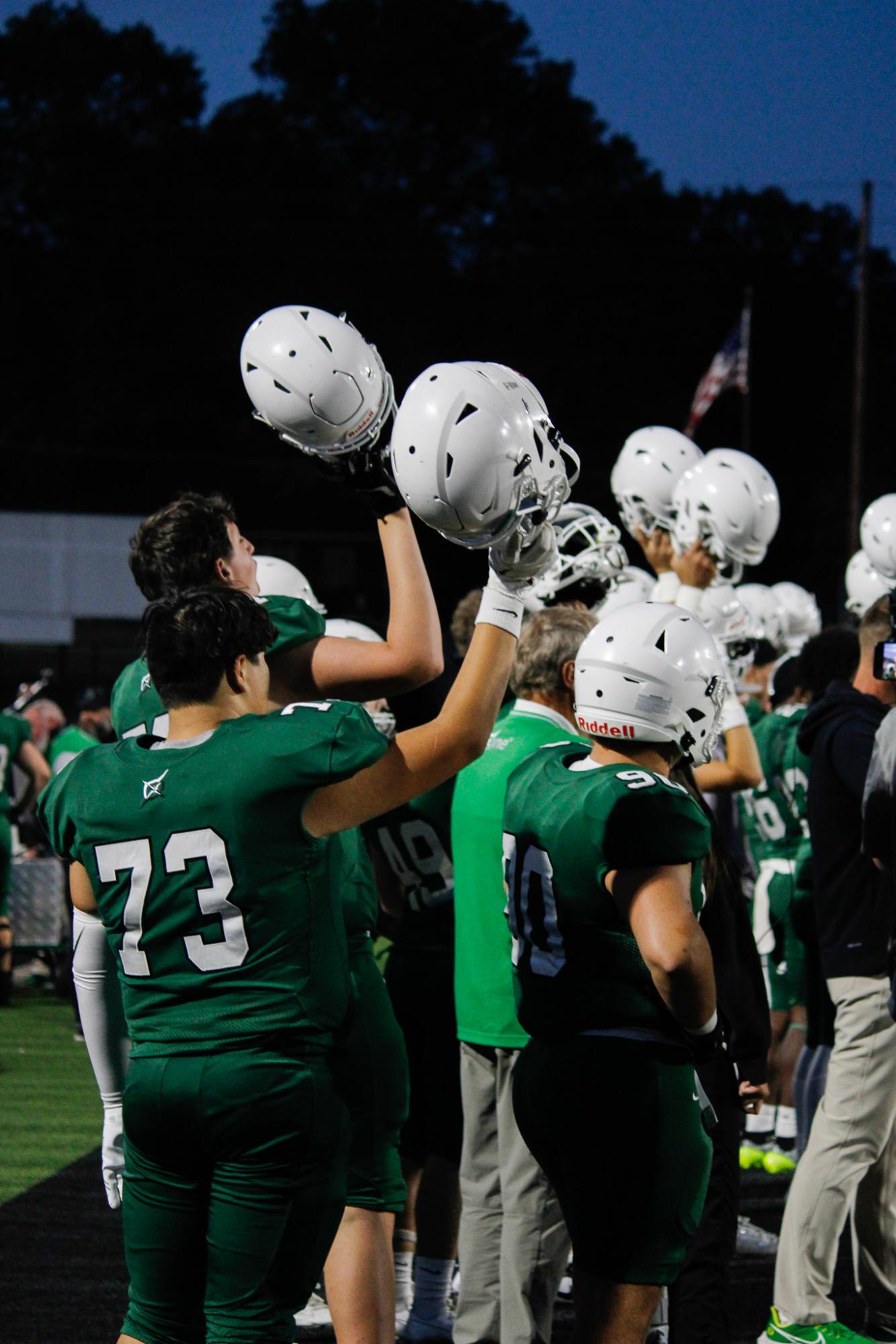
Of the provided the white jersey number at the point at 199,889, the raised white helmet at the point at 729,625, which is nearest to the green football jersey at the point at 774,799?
the raised white helmet at the point at 729,625

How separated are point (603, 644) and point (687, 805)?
1.79 feet

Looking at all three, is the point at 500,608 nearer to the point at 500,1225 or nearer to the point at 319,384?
the point at 319,384

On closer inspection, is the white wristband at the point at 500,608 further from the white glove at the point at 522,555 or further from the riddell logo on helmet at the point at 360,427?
the riddell logo on helmet at the point at 360,427

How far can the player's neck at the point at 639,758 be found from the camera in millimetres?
3539

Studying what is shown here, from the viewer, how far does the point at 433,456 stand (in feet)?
10.3

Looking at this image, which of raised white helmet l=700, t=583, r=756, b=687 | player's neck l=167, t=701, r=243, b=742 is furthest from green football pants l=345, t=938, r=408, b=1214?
raised white helmet l=700, t=583, r=756, b=687

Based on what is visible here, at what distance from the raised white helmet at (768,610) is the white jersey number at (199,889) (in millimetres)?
6529

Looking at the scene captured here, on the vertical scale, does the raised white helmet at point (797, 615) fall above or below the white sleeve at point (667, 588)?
above

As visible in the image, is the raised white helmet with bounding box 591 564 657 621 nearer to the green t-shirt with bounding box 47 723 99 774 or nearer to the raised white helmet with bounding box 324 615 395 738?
the raised white helmet with bounding box 324 615 395 738

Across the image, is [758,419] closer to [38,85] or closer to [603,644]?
[38,85]

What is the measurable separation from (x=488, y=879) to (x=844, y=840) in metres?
1.33

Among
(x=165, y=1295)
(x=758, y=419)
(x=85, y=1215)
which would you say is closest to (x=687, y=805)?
(x=165, y=1295)

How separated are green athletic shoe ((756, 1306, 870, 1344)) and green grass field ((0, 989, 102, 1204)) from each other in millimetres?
3518

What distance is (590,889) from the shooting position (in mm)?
3273
